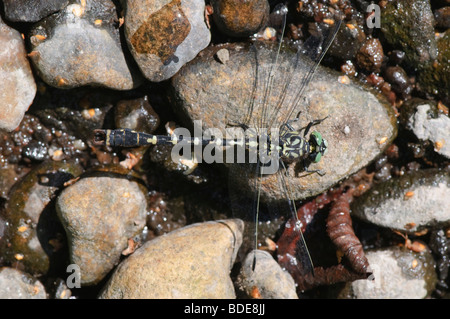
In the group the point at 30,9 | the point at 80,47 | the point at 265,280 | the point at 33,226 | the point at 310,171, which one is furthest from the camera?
the point at 33,226

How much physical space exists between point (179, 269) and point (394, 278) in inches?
101

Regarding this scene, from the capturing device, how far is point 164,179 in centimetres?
549

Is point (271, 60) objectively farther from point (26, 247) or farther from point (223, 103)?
point (26, 247)

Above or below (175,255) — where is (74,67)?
above

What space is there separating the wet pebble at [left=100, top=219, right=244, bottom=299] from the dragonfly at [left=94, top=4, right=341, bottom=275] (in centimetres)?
46

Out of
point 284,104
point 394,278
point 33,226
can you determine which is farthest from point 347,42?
point 33,226

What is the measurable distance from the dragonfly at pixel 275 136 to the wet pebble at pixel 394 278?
92cm

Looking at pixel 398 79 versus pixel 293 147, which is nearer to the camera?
pixel 293 147

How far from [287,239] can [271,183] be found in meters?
0.86

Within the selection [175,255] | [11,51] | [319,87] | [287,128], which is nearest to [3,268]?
[175,255]

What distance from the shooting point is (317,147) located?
186 inches

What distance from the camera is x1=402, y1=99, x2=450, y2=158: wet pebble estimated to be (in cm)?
521

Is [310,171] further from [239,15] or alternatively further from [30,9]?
[30,9]

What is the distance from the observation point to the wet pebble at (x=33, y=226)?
17.1 ft
